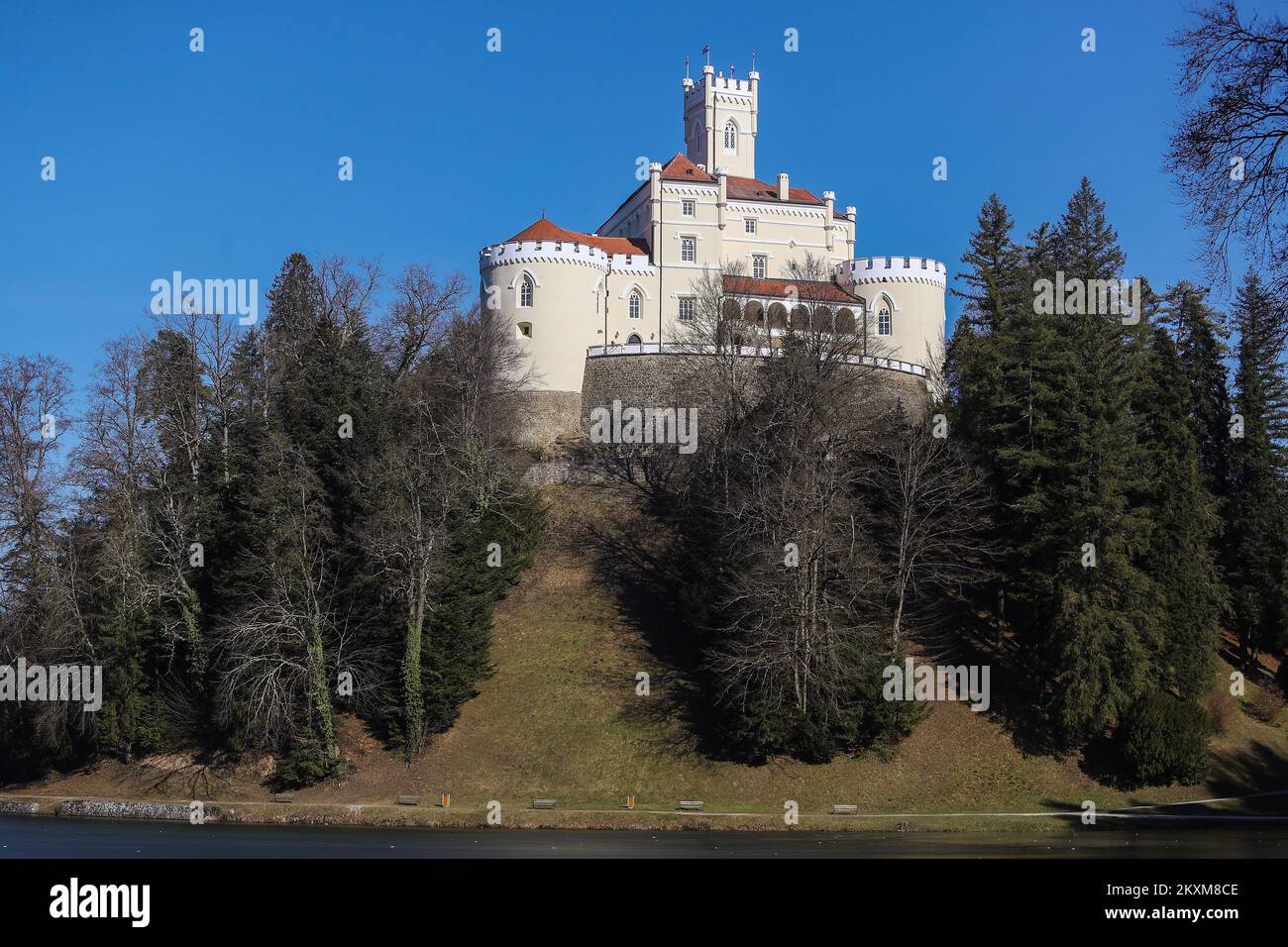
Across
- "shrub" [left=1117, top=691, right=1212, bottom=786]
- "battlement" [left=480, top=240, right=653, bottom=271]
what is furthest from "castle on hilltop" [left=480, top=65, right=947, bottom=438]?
"shrub" [left=1117, top=691, right=1212, bottom=786]

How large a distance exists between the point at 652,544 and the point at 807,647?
49.8 feet

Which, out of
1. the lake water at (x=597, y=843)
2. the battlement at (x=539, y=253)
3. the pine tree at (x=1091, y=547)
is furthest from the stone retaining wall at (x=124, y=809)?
the battlement at (x=539, y=253)

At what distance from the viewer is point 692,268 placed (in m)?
71.3

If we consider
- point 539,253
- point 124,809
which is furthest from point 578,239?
point 124,809

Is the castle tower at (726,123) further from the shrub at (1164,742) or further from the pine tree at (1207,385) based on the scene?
the shrub at (1164,742)

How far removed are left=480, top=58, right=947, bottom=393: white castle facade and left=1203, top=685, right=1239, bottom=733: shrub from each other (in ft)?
74.3

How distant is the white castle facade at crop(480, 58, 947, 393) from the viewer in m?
65.4

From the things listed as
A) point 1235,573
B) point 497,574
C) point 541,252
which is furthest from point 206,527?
point 1235,573

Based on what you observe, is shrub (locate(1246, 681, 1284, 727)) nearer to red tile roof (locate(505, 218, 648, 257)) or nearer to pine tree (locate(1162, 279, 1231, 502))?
pine tree (locate(1162, 279, 1231, 502))

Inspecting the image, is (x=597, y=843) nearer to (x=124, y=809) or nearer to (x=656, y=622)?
(x=124, y=809)

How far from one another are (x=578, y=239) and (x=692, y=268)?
6679 millimetres

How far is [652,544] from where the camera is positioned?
53.3m

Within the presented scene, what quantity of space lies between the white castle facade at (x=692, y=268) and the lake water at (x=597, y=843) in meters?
30.1
